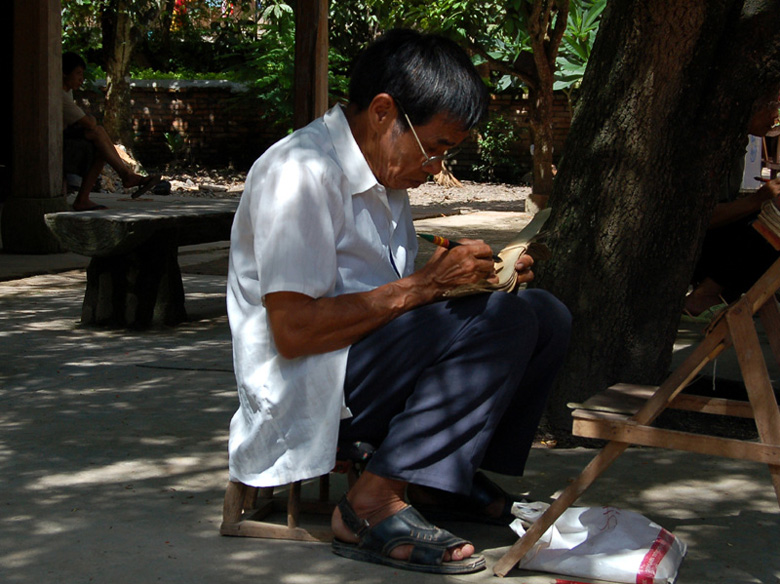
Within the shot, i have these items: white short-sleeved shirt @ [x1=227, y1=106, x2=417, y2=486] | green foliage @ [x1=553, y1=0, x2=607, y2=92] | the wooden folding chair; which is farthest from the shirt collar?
green foliage @ [x1=553, y1=0, x2=607, y2=92]

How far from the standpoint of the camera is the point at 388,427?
2691 millimetres

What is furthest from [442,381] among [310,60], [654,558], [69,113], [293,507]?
[69,113]

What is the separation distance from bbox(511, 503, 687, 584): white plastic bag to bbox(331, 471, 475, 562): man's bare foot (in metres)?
0.19

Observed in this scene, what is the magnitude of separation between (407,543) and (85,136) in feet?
24.8

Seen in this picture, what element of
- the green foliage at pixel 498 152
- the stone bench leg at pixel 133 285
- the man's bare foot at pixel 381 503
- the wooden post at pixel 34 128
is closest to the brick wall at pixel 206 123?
the green foliage at pixel 498 152

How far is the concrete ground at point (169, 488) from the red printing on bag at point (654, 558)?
0.28ft

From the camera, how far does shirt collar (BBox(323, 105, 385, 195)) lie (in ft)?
8.94

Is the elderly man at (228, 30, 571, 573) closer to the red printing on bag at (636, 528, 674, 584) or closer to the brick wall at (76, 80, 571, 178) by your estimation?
the red printing on bag at (636, 528, 674, 584)

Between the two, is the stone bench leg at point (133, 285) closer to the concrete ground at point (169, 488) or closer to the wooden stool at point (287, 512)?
the concrete ground at point (169, 488)

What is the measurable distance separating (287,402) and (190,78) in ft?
61.0

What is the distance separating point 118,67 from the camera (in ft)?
55.2

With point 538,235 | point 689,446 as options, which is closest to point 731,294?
point 538,235

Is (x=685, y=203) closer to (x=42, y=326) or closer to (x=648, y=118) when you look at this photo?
(x=648, y=118)

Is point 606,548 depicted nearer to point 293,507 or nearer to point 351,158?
point 293,507
